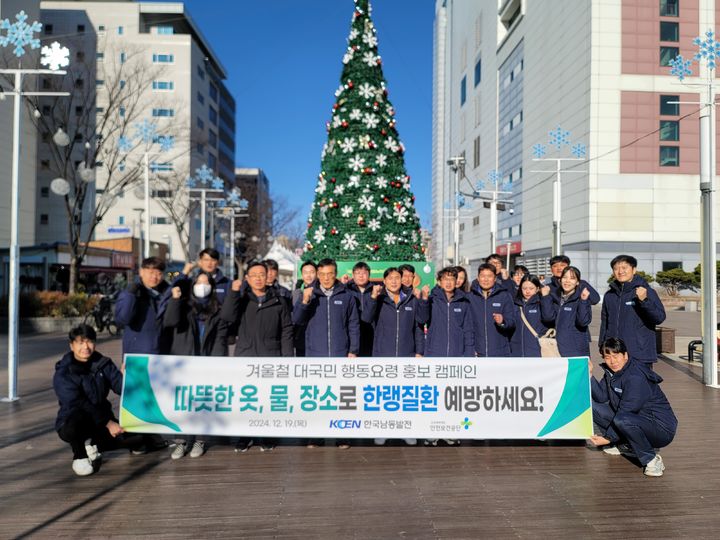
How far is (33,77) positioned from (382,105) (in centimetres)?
2585

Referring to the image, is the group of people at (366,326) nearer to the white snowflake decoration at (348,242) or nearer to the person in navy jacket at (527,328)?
the person in navy jacket at (527,328)

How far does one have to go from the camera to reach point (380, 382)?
6.25 meters

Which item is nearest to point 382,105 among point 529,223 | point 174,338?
point 174,338

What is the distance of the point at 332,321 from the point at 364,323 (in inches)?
31.1

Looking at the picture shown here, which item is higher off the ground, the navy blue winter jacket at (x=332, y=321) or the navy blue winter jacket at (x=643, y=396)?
the navy blue winter jacket at (x=332, y=321)

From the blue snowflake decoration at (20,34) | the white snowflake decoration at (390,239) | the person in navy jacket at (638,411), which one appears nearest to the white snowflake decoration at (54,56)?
the blue snowflake decoration at (20,34)

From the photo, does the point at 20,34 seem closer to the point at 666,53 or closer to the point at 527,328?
the point at 527,328

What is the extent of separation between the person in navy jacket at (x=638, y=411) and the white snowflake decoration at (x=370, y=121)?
10.3 meters

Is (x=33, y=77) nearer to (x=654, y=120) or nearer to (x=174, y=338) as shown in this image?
(x=174, y=338)

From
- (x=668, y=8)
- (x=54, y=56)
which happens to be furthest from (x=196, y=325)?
(x=668, y=8)

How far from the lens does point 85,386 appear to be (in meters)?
5.84

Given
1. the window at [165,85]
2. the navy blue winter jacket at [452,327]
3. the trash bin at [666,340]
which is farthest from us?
the window at [165,85]

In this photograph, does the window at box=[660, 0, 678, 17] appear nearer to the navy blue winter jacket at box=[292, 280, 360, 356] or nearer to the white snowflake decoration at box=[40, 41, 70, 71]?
the white snowflake decoration at box=[40, 41, 70, 71]

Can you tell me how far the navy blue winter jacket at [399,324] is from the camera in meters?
6.94
